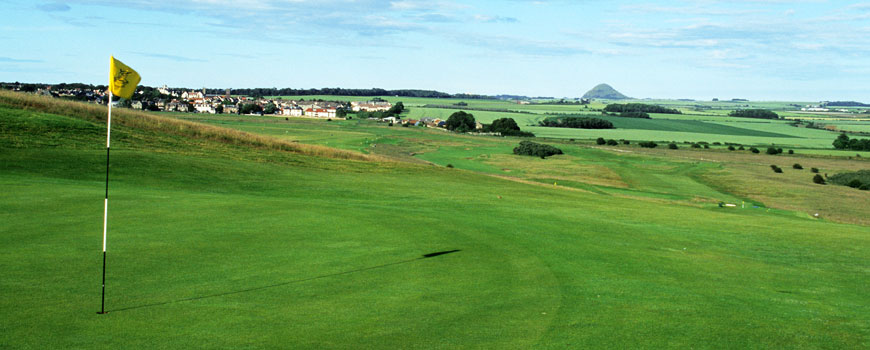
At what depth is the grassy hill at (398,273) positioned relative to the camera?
10.6 meters

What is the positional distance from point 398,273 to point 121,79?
685 centimetres

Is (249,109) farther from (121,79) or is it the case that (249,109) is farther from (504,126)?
(121,79)

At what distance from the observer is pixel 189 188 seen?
103 feet

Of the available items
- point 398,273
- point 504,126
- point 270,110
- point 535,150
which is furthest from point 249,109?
point 398,273

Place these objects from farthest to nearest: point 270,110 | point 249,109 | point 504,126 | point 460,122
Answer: point 270,110 < point 249,109 < point 460,122 < point 504,126

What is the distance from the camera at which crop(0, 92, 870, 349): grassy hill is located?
416 inches

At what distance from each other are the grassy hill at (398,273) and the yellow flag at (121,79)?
367 centimetres

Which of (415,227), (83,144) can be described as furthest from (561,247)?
(83,144)

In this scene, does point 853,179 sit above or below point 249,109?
below

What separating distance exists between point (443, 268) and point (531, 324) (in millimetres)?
4447

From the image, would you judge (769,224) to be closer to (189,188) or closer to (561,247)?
(561,247)

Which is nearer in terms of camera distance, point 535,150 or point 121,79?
point 121,79

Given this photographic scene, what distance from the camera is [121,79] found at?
473 inches

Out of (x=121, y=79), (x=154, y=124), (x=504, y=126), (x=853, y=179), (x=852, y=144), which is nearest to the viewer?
(x=121, y=79)
